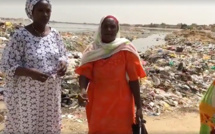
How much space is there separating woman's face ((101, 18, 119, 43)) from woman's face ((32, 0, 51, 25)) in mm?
454

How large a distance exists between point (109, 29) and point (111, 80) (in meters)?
0.40

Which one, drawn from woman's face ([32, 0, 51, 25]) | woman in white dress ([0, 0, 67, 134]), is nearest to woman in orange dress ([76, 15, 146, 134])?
woman in white dress ([0, 0, 67, 134])

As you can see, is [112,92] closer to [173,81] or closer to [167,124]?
[167,124]

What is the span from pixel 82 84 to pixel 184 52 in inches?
348

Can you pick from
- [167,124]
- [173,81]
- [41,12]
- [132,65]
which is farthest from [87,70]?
[173,81]

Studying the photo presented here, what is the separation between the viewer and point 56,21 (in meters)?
34.8

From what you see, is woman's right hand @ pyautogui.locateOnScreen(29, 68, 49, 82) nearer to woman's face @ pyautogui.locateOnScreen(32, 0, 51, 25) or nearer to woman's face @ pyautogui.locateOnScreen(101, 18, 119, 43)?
woman's face @ pyautogui.locateOnScreen(32, 0, 51, 25)

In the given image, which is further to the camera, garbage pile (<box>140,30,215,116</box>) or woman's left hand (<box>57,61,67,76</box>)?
garbage pile (<box>140,30,215,116</box>)

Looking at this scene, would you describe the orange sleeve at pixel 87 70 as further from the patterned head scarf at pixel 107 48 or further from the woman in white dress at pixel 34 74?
the woman in white dress at pixel 34 74

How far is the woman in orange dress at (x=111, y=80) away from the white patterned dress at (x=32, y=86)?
275mm

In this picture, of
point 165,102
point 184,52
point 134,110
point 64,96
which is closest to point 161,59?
point 184,52

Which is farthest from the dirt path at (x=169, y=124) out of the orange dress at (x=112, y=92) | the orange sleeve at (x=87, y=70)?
the orange sleeve at (x=87, y=70)

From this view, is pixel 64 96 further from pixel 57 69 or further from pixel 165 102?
pixel 57 69

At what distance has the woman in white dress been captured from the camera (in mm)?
2689
